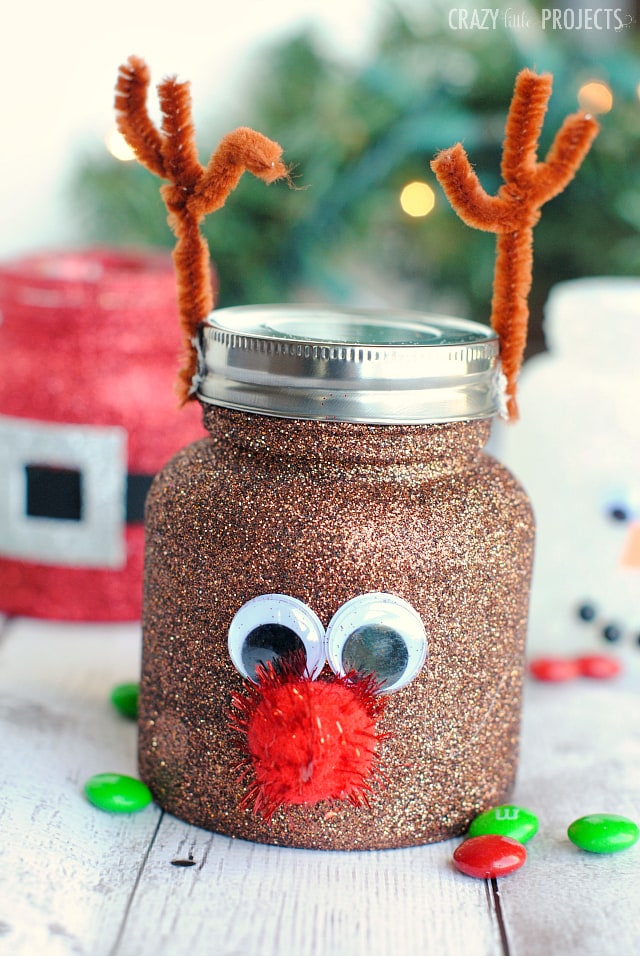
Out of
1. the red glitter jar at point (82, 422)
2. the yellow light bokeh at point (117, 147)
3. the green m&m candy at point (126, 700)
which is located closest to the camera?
the green m&m candy at point (126, 700)

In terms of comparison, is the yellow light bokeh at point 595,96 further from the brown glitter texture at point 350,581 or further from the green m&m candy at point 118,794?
the green m&m candy at point 118,794

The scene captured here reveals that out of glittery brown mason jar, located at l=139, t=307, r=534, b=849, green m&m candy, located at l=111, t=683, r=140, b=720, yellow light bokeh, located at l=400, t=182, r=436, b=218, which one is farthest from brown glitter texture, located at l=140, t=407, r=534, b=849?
yellow light bokeh, located at l=400, t=182, r=436, b=218

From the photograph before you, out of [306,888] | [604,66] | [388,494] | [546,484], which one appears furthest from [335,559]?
[604,66]

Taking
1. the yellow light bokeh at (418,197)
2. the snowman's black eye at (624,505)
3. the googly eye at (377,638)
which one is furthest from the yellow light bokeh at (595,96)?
the googly eye at (377,638)

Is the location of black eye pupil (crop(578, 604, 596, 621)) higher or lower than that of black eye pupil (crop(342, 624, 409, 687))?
lower

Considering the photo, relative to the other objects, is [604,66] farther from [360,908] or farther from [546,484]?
[360,908]

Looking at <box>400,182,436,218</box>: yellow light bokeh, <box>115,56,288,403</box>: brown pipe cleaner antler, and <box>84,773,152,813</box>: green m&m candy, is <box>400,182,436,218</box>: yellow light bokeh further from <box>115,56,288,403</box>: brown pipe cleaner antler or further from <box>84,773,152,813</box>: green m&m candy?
<box>84,773,152,813</box>: green m&m candy

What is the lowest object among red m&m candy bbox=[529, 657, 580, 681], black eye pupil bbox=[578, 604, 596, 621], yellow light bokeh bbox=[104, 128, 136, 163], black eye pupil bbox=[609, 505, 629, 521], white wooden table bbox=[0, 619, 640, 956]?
red m&m candy bbox=[529, 657, 580, 681]
